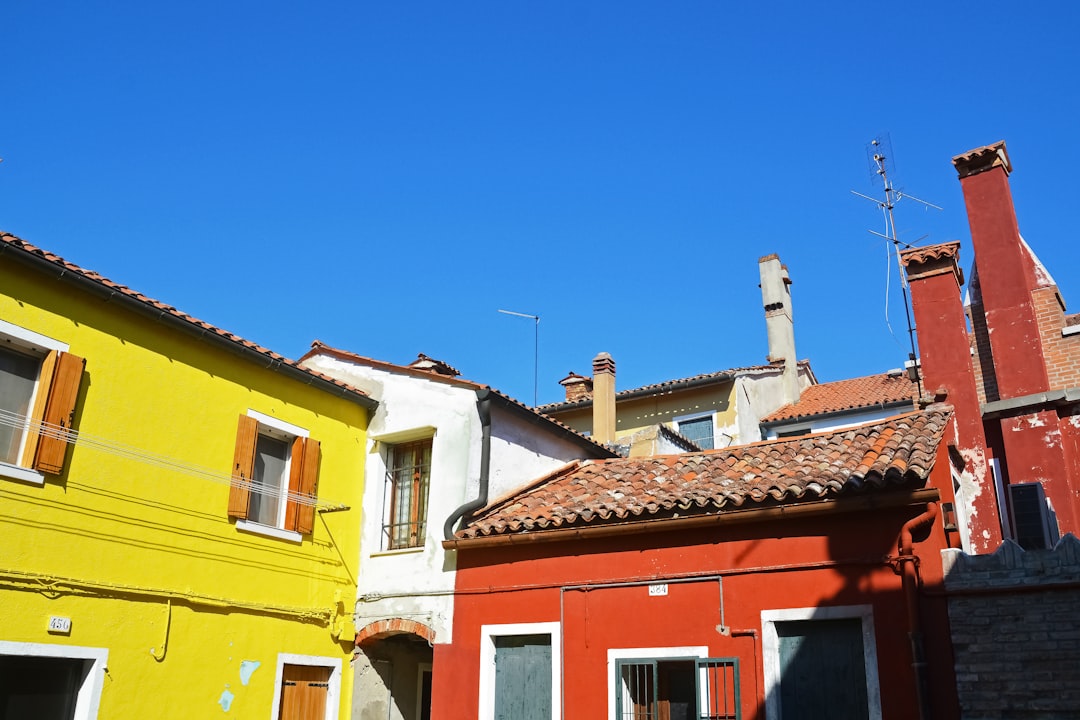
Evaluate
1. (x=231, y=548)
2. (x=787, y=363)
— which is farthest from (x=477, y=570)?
(x=787, y=363)

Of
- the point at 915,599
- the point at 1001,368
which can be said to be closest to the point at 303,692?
the point at 915,599

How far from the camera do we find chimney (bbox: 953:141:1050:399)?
13.9 meters

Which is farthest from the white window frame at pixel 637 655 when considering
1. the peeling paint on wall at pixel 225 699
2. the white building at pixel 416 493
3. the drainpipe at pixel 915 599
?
the peeling paint on wall at pixel 225 699

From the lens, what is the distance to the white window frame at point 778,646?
28.1 ft

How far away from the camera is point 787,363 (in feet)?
76.2

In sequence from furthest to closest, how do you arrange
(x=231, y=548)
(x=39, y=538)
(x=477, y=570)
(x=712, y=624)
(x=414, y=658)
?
(x=414, y=658) → (x=477, y=570) → (x=231, y=548) → (x=712, y=624) → (x=39, y=538)

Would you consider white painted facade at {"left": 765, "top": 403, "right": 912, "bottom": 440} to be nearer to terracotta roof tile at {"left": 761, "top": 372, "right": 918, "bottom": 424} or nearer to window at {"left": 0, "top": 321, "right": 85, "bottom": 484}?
terracotta roof tile at {"left": 761, "top": 372, "right": 918, "bottom": 424}

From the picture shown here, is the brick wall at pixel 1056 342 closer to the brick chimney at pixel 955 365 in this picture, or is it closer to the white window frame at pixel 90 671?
the brick chimney at pixel 955 365

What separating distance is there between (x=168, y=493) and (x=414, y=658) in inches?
179

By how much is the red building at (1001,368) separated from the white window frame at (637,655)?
367cm

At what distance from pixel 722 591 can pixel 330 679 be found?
5304mm

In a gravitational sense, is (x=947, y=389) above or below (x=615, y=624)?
above

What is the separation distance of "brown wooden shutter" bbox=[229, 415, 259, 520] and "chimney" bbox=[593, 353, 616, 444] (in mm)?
7434

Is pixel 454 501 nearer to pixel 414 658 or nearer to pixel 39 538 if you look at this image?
pixel 414 658
